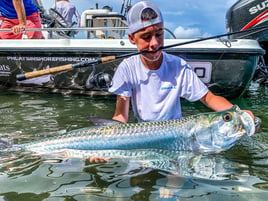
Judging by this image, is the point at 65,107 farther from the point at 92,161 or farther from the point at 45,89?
the point at 92,161

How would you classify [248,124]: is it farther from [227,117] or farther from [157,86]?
[157,86]

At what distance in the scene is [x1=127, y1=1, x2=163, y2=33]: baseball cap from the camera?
2816 mm

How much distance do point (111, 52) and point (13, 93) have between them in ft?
7.64

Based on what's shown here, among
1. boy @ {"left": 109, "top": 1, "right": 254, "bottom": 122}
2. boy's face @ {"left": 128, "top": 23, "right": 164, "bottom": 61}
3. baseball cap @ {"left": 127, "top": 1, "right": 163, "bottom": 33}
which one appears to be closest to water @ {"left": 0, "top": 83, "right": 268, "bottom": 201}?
boy @ {"left": 109, "top": 1, "right": 254, "bottom": 122}

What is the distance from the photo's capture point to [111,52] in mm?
5672

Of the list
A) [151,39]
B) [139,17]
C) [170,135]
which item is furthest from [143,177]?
[139,17]

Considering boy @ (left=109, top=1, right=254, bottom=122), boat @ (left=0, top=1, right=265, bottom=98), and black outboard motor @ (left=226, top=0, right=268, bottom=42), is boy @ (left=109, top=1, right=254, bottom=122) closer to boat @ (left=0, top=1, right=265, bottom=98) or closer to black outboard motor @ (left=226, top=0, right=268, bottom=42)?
boat @ (left=0, top=1, right=265, bottom=98)

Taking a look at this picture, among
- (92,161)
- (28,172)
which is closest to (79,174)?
(92,161)

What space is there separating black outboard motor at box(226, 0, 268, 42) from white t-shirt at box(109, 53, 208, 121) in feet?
13.7

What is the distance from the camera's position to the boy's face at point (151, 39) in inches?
112

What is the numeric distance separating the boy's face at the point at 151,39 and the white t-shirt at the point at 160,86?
6.9 inches

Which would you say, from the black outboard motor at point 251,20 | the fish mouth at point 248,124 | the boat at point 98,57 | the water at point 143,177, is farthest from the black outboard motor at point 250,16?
the fish mouth at point 248,124

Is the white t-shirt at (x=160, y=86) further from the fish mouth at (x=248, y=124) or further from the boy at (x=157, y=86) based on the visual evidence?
the fish mouth at (x=248, y=124)

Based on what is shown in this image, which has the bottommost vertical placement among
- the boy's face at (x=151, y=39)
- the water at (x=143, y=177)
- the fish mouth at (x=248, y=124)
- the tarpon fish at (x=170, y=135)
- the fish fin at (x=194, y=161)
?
the water at (x=143, y=177)
